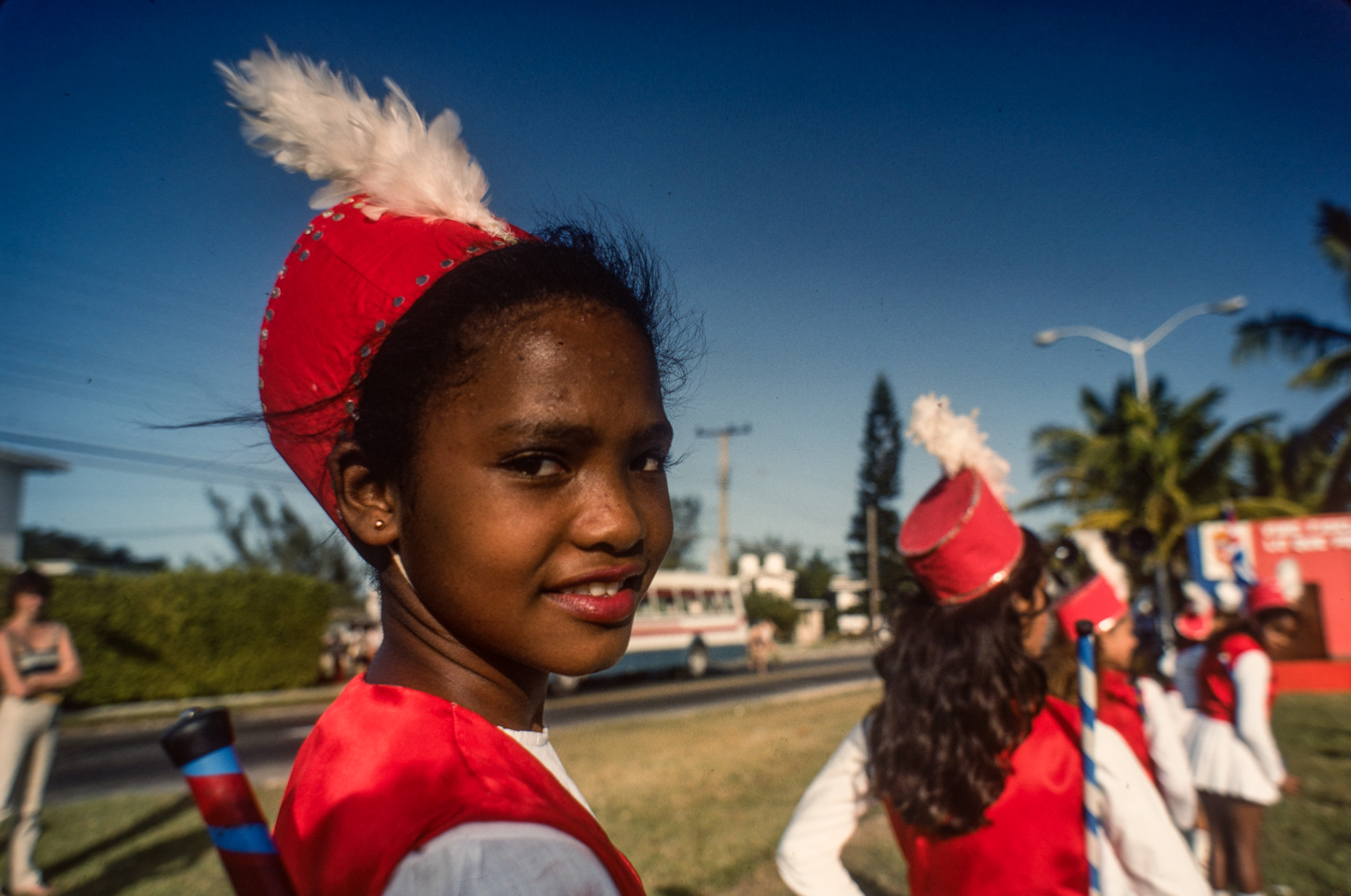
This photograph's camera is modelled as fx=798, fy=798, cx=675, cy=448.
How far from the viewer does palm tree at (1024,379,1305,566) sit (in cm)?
2069

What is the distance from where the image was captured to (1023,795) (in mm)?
1985

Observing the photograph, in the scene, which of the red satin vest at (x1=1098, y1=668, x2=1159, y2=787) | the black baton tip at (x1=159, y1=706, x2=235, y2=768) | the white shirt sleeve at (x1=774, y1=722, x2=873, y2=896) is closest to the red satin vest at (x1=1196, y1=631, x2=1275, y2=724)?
the red satin vest at (x1=1098, y1=668, x2=1159, y2=787)

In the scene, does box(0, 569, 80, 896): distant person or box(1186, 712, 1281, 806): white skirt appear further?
box(1186, 712, 1281, 806): white skirt

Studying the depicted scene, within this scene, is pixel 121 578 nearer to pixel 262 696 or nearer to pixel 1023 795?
pixel 262 696

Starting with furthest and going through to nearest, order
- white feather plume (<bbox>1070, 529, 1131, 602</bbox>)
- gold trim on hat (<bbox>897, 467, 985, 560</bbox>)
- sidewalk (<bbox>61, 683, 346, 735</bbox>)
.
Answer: sidewalk (<bbox>61, 683, 346, 735</bbox>)
white feather plume (<bbox>1070, 529, 1131, 602</bbox>)
gold trim on hat (<bbox>897, 467, 985, 560</bbox>)

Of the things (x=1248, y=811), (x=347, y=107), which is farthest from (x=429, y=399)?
(x=1248, y=811)

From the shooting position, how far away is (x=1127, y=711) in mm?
2768

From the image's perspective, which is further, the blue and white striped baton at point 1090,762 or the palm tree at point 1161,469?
the palm tree at point 1161,469

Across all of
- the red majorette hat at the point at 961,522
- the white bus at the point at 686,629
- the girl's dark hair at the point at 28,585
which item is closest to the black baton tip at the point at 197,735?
the red majorette hat at the point at 961,522

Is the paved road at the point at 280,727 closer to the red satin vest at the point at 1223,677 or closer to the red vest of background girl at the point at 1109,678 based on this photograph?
the red vest of background girl at the point at 1109,678

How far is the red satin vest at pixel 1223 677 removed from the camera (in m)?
5.18

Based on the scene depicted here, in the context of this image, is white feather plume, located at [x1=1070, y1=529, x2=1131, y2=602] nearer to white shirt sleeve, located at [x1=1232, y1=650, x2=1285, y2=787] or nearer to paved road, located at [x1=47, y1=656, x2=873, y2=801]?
white shirt sleeve, located at [x1=1232, y1=650, x2=1285, y2=787]

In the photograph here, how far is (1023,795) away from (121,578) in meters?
19.8

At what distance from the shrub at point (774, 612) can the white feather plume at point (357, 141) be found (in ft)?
121
